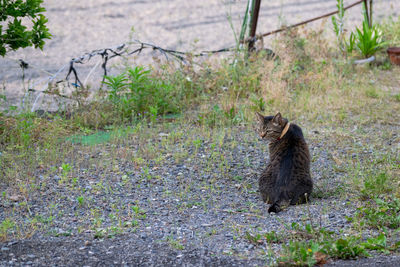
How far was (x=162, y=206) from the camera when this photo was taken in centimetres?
448

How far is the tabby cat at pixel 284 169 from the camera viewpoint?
14.3 ft

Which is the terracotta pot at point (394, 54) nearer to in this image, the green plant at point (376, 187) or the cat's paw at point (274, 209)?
the green plant at point (376, 187)

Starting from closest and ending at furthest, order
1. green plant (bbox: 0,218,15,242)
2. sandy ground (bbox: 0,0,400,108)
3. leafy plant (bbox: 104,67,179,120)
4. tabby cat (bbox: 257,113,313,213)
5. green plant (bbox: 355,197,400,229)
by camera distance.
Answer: green plant (bbox: 0,218,15,242) → green plant (bbox: 355,197,400,229) → tabby cat (bbox: 257,113,313,213) → leafy plant (bbox: 104,67,179,120) → sandy ground (bbox: 0,0,400,108)

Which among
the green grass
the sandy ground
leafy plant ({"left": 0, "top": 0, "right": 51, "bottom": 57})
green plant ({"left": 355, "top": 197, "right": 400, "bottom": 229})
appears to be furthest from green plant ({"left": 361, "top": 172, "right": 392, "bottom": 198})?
the sandy ground

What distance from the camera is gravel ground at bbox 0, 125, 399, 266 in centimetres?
361

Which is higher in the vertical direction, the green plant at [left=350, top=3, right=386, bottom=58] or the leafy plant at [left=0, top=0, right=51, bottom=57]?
the leafy plant at [left=0, top=0, right=51, bottom=57]

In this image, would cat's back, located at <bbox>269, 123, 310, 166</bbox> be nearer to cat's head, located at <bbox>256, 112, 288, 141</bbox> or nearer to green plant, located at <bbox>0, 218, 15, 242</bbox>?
cat's head, located at <bbox>256, 112, 288, 141</bbox>

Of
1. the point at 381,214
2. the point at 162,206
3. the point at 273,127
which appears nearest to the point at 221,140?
the point at 273,127

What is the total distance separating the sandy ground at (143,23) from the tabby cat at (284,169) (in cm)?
443

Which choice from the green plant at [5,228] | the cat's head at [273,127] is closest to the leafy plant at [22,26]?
the green plant at [5,228]

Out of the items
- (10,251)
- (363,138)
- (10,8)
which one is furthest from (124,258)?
(363,138)

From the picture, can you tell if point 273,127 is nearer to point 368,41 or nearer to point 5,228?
point 5,228

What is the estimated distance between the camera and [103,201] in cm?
455

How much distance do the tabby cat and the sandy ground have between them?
4.43 meters
